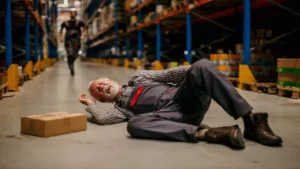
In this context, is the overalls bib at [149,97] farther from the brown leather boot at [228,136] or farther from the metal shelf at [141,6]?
the metal shelf at [141,6]

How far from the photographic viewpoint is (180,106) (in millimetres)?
2869

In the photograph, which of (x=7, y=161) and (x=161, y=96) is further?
(x=161, y=96)

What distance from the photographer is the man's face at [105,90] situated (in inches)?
129

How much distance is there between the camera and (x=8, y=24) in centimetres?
645

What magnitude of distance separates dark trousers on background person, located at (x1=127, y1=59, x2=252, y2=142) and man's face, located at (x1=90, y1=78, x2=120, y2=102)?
485 millimetres

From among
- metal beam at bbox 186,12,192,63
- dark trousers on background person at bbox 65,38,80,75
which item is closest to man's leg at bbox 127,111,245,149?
metal beam at bbox 186,12,192,63

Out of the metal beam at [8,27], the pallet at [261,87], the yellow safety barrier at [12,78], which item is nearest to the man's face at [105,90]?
the pallet at [261,87]

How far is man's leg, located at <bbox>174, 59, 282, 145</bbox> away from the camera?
2.48 meters

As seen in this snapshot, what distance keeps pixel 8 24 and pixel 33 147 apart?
434 centimetres

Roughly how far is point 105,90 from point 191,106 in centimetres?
81

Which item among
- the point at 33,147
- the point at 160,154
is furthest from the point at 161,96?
the point at 33,147

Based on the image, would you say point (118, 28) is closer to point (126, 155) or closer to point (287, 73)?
point (287, 73)

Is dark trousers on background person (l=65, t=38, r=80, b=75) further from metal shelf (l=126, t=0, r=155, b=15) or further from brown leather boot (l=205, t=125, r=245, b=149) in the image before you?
brown leather boot (l=205, t=125, r=245, b=149)

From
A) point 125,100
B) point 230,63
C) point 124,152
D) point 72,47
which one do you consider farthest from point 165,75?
point 72,47
